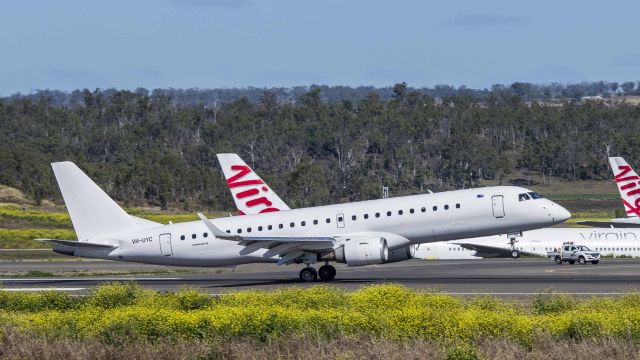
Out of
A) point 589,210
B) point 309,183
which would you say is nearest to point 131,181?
point 309,183

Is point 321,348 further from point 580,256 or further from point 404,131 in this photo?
point 404,131

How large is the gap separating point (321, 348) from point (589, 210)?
107577 mm

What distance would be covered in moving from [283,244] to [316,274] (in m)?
2.61

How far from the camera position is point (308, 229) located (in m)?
48.7

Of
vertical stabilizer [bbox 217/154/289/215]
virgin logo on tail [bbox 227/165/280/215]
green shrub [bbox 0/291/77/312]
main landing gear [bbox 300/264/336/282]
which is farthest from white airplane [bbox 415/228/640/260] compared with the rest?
green shrub [bbox 0/291/77/312]

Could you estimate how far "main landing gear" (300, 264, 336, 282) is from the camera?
48469 millimetres

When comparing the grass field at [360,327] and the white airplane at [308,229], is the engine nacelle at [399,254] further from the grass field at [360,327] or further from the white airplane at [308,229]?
the grass field at [360,327]

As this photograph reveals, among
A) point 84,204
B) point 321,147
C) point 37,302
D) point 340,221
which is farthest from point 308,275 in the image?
point 321,147

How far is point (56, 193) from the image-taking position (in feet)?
407

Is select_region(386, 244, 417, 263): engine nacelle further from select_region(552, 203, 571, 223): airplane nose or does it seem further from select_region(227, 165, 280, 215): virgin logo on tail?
select_region(227, 165, 280, 215): virgin logo on tail

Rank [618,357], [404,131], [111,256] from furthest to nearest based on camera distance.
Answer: [404,131] < [111,256] < [618,357]

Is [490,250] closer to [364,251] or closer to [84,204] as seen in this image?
[364,251]

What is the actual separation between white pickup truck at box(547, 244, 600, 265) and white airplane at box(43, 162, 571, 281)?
2691 centimetres

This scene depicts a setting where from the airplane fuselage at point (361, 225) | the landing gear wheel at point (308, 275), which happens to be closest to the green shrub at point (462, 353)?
the airplane fuselage at point (361, 225)
